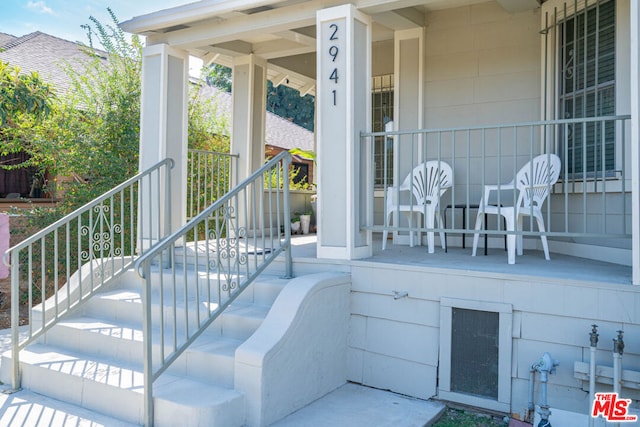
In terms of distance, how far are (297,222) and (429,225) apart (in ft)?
11.3

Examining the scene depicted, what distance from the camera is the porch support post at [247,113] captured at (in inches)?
→ 252

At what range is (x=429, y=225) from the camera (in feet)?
13.9

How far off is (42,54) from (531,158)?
11575 millimetres

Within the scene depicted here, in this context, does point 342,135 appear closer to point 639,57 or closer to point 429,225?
point 429,225

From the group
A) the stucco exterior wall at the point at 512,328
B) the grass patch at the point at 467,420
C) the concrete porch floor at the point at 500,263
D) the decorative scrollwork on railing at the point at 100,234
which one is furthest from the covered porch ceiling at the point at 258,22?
the grass patch at the point at 467,420

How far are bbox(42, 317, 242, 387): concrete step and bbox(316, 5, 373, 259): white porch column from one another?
1143 millimetres

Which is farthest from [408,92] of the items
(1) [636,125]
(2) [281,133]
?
(2) [281,133]

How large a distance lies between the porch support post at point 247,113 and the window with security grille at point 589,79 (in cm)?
348

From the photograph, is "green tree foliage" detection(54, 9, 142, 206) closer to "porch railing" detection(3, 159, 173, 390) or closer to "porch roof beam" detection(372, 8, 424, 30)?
"porch railing" detection(3, 159, 173, 390)

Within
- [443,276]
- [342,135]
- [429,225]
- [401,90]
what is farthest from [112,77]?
[443,276]

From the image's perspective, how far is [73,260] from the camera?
711 centimetres

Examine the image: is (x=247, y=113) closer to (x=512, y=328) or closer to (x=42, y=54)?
(x=512, y=328)

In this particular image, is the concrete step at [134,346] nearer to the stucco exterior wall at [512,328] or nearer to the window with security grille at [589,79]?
the stucco exterior wall at [512,328]

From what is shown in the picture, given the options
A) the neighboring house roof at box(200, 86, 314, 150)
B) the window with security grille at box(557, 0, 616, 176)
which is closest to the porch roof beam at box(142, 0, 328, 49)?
the window with security grille at box(557, 0, 616, 176)
